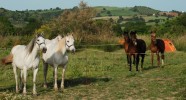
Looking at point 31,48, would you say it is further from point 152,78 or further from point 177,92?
point 152,78

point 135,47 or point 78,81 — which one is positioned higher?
point 135,47

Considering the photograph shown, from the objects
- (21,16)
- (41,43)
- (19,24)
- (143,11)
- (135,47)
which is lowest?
(19,24)

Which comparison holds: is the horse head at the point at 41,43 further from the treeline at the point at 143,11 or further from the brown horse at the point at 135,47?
the treeline at the point at 143,11

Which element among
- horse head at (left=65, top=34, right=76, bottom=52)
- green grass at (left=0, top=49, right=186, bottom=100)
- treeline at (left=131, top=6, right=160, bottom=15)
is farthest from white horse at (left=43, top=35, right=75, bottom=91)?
treeline at (left=131, top=6, right=160, bottom=15)

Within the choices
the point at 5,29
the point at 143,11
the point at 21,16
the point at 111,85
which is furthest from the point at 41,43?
the point at 143,11

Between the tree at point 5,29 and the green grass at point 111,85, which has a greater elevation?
the tree at point 5,29

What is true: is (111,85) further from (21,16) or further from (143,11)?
(143,11)

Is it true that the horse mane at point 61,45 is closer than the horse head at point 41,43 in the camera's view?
No

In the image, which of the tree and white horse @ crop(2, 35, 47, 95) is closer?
white horse @ crop(2, 35, 47, 95)

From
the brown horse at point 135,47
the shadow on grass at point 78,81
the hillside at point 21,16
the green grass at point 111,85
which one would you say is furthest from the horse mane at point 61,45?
the hillside at point 21,16

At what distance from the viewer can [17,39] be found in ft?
81.6

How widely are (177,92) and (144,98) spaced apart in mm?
1176

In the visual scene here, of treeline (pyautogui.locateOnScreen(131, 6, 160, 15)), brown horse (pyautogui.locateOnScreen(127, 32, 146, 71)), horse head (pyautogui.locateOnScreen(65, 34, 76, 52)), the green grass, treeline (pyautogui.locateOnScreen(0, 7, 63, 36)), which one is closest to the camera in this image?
the green grass

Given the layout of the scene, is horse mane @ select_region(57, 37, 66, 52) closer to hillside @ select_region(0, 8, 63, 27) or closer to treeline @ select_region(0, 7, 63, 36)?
treeline @ select_region(0, 7, 63, 36)
